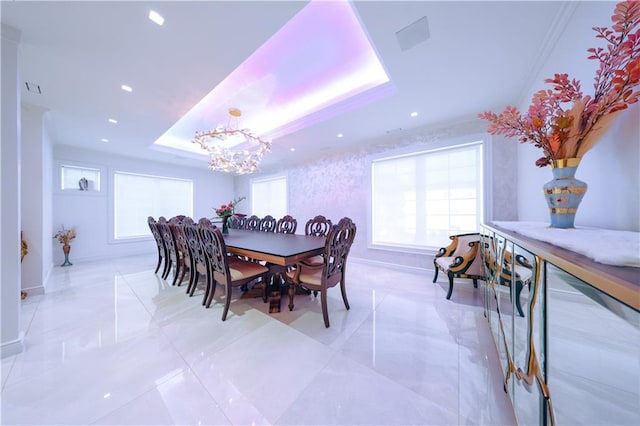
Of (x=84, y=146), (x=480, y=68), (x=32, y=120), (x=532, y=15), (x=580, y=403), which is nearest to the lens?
(x=580, y=403)

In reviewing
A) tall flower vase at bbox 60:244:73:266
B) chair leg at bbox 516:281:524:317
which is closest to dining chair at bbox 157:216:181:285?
tall flower vase at bbox 60:244:73:266

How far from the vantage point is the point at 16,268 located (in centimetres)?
156

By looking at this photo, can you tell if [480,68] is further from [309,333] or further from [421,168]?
[309,333]

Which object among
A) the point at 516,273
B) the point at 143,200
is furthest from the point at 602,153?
the point at 143,200

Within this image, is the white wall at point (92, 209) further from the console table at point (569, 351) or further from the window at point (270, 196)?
the console table at point (569, 351)

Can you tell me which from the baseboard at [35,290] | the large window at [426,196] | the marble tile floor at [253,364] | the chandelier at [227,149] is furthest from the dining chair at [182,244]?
the large window at [426,196]

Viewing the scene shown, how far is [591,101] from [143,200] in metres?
7.55

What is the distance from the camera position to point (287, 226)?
11.9 ft

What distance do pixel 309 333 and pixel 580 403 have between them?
1570 millimetres

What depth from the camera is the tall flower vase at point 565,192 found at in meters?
1.04

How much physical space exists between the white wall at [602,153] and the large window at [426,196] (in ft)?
5.19

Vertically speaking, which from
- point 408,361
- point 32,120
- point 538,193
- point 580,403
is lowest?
point 408,361

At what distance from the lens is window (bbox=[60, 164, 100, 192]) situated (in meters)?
4.21

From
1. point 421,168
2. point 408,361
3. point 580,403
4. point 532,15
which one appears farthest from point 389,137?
point 580,403
